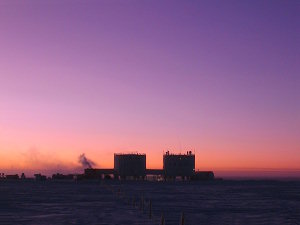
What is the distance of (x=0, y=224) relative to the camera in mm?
34750

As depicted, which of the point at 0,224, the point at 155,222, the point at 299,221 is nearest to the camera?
the point at 0,224

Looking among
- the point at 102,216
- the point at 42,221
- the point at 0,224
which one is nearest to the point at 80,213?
the point at 102,216

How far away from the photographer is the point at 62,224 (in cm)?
3488

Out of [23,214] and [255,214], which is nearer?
[23,214]

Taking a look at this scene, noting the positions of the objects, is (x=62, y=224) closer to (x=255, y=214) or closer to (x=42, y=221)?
(x=42, y=221)

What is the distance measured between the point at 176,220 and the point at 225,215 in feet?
22.0

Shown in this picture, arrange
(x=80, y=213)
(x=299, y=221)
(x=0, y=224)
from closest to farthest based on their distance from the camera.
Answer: (x=0, y=224) < (x=299, y=221) < (x=80, y=213)

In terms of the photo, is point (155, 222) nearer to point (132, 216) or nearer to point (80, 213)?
point (132, 216)

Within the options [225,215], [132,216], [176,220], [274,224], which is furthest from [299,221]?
[132,216]

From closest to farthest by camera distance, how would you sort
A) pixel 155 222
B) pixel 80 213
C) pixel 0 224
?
pixel 0 224
pixel 155 222
pixel 80 213

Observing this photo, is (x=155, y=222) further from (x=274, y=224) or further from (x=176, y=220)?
(x=274, y=224)

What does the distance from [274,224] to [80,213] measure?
1587cm

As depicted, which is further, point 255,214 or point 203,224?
point 255,214

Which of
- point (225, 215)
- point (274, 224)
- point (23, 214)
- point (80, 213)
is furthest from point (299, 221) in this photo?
point (23, 214)
